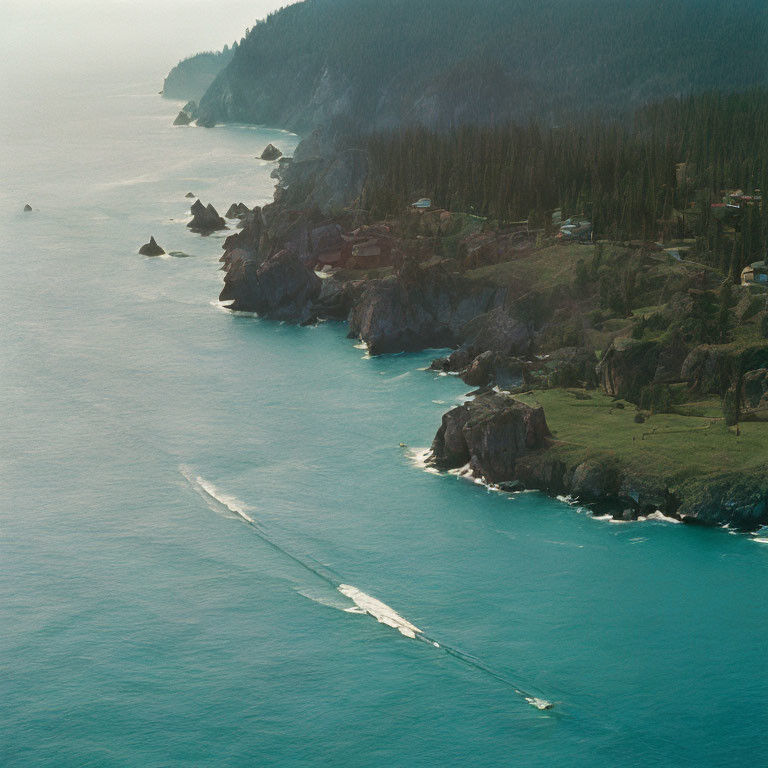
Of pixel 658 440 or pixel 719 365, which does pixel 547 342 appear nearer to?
pixel 719 365

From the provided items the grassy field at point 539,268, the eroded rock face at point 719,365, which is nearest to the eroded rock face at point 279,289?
the grassy field at point 539,268

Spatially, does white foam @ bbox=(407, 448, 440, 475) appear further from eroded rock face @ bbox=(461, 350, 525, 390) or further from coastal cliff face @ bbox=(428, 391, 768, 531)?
eroded rock face @ bbox=(461, 350, 525, 390)

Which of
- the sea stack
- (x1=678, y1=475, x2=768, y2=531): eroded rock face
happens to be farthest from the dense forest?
(x1=678, y1=475, x2=768, y2=531): eroded rock face

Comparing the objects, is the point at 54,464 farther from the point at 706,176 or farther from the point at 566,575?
the point at 706,176

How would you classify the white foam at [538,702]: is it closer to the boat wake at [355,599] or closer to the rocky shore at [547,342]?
the boat wake at [355,599]

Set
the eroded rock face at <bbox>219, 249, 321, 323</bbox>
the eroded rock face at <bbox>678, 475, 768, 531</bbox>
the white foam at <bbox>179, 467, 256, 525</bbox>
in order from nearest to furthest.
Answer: the eroded rock face at <bbox>678, 475, 768, 531</bbox>
the white foam at <bbox>179, 467, 256, 525</bbox>
the eroded rock face at <bbox>219, 249, 321, 323</bbox>

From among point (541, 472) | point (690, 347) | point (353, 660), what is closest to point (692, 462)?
point (541, 472)

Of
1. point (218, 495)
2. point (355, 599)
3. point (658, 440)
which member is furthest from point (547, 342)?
point (355, 599)
